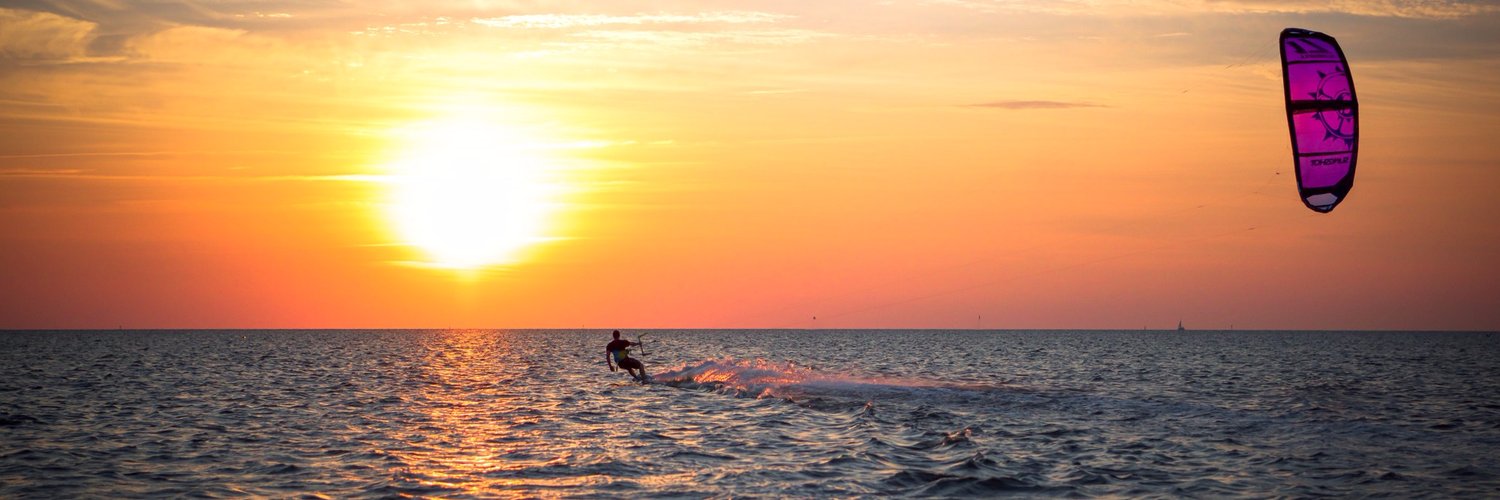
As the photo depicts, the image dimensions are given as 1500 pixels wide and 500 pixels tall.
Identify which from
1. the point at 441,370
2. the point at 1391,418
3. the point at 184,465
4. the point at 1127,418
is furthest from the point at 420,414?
the point at 441,370

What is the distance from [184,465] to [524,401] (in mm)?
15651

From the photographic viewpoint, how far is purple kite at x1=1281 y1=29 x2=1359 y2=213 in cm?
2641

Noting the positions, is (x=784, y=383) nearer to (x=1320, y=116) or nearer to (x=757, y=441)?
(x=757, y=441)

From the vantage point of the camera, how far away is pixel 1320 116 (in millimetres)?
26531

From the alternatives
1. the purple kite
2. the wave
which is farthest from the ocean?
the purple kite

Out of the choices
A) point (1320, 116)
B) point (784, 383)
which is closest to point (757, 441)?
point (1320, 116)

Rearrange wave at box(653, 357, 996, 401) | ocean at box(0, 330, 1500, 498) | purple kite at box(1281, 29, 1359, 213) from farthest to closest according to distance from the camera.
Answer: wave at box(653, 357, 996, 401) < purple kite at box(1281, 29, 1359, 213) < ocean at box(0, 330, 1500, 498)

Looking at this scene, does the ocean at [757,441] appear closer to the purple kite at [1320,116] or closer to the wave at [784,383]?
the wave at [784,383]

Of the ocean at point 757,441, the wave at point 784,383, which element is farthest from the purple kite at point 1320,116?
the wave at point 784,383

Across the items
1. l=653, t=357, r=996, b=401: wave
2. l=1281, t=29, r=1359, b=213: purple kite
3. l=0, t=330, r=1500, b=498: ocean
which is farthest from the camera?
l=653, t=357, r=996, b=401: wave

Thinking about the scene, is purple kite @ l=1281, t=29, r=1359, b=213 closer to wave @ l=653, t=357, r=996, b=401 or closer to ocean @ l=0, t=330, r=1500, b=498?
ocean @ l=0, t=330, r=1500, b=498

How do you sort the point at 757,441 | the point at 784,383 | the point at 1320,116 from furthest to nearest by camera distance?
the point at 784,383 < the point at 1320,116 < the point at 757,441

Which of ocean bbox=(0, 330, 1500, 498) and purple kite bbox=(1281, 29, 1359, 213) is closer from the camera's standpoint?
ocean bbox=(0, 330, 1500, 498)

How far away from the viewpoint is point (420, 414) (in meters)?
32.0
